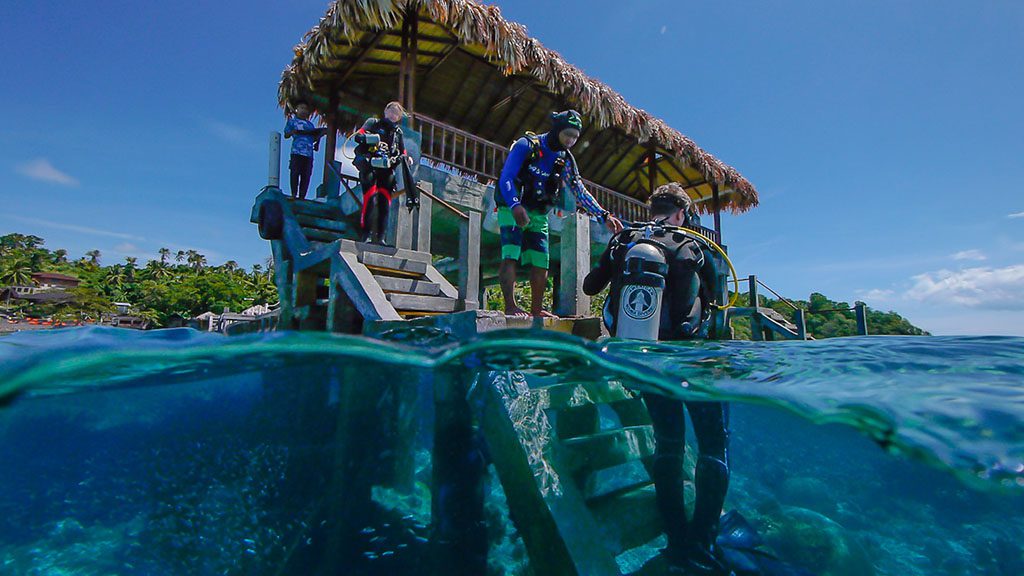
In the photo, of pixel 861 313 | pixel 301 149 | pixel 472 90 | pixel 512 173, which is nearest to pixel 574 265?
pixel 512 173

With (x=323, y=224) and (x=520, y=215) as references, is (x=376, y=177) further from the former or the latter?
(x=520, y=215)

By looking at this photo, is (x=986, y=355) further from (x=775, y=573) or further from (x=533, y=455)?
(x=533, y=455)

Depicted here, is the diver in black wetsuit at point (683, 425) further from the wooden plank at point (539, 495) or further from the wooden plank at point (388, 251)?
the wooden plank at point (388, 251)

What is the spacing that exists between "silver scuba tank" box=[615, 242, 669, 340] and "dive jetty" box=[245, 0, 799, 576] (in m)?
0.82

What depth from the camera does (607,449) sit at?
124 inches

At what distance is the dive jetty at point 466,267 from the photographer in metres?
2.82

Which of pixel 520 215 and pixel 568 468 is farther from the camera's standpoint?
pixel 520 215

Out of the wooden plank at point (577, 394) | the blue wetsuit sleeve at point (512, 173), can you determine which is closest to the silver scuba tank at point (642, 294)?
the wooden plank at point (577, 394)

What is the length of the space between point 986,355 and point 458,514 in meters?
3.32

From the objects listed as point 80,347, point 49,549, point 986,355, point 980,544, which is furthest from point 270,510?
point 980,544

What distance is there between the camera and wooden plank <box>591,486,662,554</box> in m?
2.94

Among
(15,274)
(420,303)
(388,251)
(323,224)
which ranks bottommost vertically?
(420,303)

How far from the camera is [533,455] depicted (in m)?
2.67

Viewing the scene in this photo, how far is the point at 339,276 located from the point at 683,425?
10.7 ft
